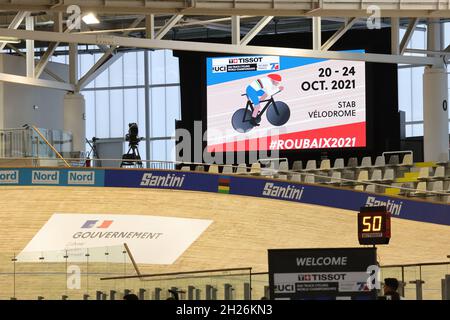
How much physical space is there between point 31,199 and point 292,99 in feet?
37.9

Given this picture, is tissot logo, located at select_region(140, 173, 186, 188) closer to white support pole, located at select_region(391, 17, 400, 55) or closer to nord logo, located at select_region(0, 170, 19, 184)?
nord logo, located at select_region(0, 170, 19, 184)

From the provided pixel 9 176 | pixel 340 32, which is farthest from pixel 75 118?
pixel 340 32

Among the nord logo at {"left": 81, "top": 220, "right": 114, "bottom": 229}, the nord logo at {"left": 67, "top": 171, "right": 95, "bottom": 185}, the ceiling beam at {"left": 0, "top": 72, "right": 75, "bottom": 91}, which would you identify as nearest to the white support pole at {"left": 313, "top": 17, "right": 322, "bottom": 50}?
the nord logo at {"left": 67, "top": 171, "right": 95, "bottom": 185}

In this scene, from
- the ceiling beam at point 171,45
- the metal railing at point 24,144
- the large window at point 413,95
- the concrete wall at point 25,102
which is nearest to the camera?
the ceiling beam at point 171,45

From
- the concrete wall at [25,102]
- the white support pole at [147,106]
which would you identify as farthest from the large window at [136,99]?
the concrete wall at [25,102]

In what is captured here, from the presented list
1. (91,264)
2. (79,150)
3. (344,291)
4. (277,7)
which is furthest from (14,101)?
(344,291)

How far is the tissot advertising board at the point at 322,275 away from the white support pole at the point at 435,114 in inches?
981

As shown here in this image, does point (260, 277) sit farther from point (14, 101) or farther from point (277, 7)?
point (14, 101)

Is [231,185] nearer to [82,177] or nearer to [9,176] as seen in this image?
[82,177]

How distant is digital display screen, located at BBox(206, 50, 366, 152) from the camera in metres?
35.8

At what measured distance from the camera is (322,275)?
29.4 feet

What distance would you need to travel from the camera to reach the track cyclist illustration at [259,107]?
36.6m

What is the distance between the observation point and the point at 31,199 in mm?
28656

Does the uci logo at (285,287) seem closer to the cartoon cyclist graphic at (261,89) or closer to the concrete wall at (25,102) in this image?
the cartoon cyclist graphic at (261,89)
